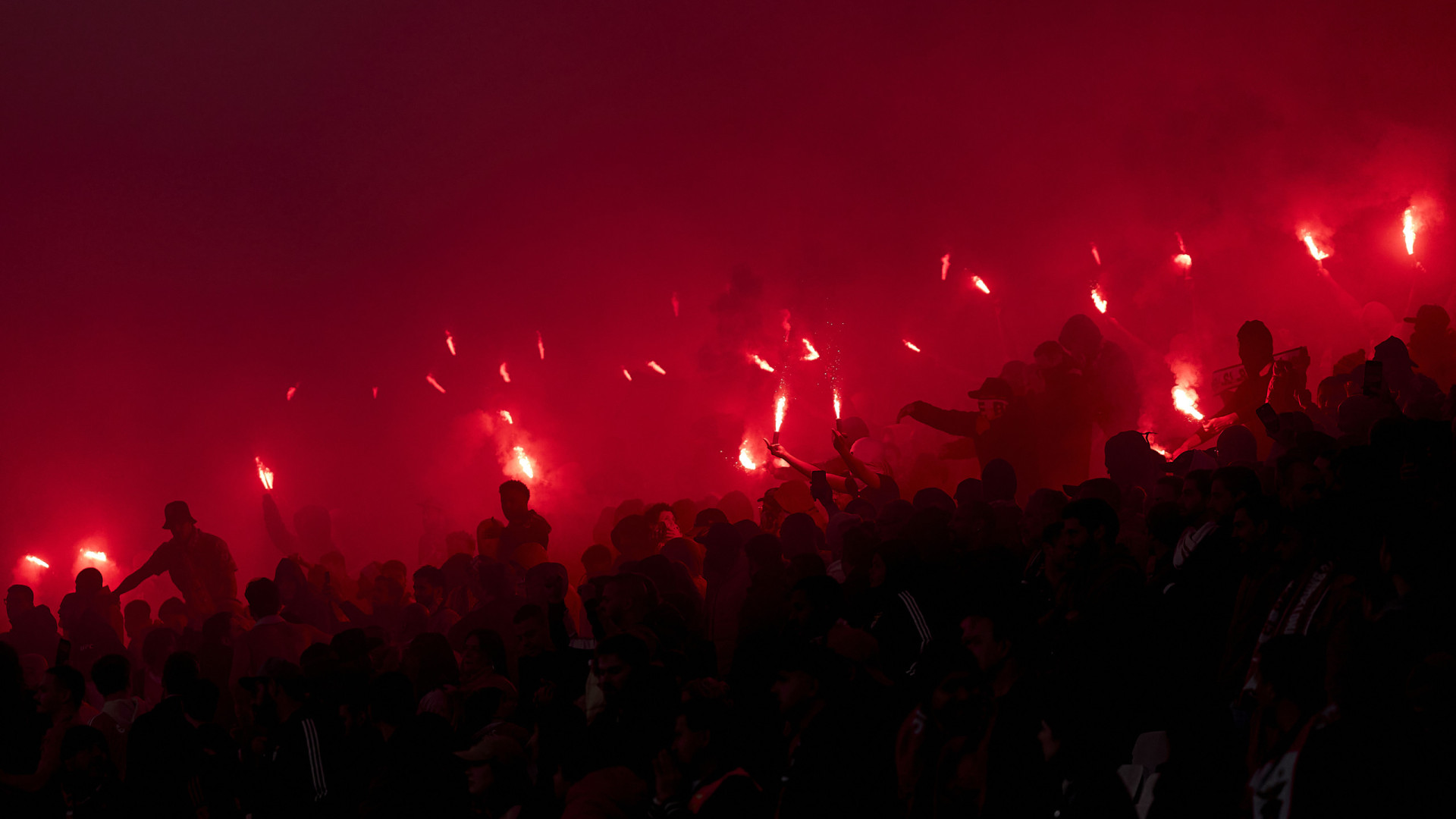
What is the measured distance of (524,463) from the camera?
65.4 feet

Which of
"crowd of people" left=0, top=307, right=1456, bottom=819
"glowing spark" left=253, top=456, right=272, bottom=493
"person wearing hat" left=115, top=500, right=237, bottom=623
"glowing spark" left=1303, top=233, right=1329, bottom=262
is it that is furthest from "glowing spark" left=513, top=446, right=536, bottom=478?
"crowd of people" left=0, top=307, right=1456, bottom=819

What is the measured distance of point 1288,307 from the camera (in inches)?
633

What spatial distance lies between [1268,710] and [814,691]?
1.37 m

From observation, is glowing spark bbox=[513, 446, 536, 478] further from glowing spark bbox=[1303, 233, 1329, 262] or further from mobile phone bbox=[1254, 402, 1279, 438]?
mobile phone bbox=[1254, 402, 1279, 438]

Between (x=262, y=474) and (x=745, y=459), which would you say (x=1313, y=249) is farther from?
(x=262, y=474)

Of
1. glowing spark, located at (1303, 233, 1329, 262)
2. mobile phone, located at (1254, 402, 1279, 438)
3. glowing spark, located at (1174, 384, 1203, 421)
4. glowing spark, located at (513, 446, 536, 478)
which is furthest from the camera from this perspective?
glowing spark, located at (513, 446, 536, 478)

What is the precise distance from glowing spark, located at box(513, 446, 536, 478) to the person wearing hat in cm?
1034

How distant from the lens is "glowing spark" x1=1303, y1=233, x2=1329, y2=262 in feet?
51.6

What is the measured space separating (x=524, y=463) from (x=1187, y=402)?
1112cm

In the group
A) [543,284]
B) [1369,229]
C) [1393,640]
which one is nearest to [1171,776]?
[1393,640]

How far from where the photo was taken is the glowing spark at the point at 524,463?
1980 cm

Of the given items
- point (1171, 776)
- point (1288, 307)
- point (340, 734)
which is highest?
point (1288, 307)

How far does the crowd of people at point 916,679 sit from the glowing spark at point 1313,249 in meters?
10.1

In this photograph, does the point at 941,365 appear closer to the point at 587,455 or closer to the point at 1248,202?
the point at 1248,202
